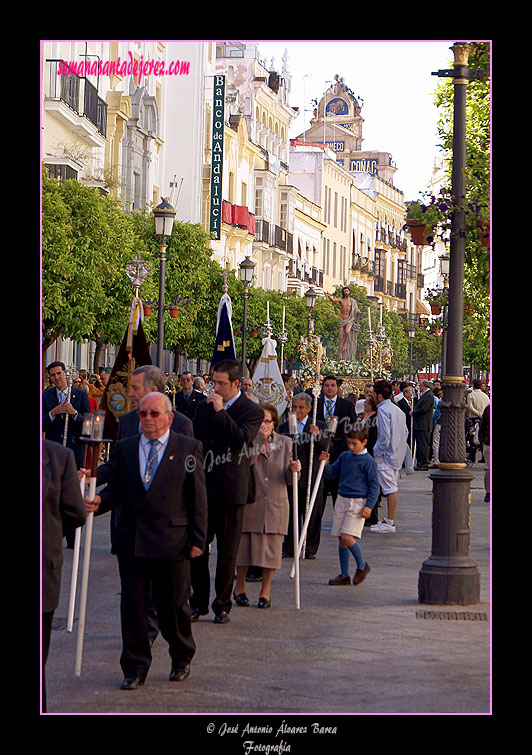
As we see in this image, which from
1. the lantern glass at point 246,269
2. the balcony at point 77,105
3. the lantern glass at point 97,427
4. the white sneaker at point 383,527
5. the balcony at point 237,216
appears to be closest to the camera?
the lantern glass at point 97,427

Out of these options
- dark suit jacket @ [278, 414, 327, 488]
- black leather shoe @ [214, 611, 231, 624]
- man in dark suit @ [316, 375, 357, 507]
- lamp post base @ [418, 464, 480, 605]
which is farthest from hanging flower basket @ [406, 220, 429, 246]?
man in dark suit @ [316, 375, 357, 507]

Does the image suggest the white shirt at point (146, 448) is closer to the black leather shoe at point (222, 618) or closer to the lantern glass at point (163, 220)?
the black leather shoe at point (222, 618)

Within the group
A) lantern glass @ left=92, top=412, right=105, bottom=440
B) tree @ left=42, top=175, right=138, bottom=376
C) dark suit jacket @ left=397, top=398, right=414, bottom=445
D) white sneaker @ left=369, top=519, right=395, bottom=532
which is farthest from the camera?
dark suit jacket @ left=397, top=398, right=414, bottom=445

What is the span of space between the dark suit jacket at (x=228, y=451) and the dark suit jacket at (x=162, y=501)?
213cm

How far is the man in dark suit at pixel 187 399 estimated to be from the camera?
21.2 m

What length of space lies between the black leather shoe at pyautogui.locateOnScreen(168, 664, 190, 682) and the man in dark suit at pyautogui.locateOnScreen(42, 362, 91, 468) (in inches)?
245

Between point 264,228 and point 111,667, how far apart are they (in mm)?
60052

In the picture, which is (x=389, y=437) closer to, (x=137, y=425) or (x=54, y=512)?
(x=137, y=425)

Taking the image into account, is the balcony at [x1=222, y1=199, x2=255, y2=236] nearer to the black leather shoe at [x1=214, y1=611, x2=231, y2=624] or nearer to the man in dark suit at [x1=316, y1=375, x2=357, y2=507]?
the man in dark suit at [x1=316, y1=375, x2=357, y2=507]

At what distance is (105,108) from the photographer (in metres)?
37.0

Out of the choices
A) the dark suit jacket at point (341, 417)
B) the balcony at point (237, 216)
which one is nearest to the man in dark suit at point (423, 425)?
the dark suit jacket at point (341, 417)

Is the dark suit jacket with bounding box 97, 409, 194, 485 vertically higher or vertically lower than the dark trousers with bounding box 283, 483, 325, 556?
higher

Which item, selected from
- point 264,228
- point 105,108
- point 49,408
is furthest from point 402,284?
point 49,408

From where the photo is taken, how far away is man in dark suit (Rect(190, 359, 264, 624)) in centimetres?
1018
